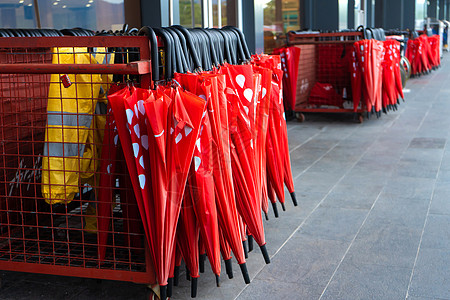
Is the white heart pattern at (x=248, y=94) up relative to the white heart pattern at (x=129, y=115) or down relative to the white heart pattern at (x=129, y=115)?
up

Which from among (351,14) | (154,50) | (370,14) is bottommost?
(154,50)

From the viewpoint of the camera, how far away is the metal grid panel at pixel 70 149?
2252mm

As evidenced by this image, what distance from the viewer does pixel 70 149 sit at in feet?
8.08

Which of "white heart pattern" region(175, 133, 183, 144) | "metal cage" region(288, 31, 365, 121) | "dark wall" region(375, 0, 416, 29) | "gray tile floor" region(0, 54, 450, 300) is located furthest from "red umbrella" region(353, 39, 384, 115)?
"dark wall" region(375, 0, 416, 29)

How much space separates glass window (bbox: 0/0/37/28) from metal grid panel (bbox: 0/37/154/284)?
1.37 meters

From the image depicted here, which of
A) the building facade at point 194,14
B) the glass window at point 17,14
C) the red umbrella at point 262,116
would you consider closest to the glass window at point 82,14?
the building facade at point 194,14

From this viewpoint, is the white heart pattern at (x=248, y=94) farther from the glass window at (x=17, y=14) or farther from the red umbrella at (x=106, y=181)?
the glass window at (x=17, y=14)

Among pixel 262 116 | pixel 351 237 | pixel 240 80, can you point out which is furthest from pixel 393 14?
pixel 240 80

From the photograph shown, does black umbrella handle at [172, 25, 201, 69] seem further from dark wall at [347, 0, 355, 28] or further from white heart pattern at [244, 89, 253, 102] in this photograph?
dark wall at [347, 0, 355, 28]

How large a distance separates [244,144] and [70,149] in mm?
760

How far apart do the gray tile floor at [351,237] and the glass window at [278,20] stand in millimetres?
3438

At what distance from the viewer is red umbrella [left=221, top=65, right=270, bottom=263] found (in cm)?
238

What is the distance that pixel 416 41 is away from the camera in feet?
42.8

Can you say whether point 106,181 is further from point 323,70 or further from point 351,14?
point 351,14
